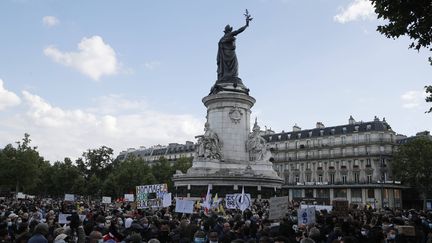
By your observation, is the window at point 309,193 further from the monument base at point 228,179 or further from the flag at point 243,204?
the flag at point 243,204

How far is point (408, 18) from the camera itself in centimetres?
1476

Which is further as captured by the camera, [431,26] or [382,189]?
[382,189]

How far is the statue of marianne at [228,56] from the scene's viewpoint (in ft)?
137

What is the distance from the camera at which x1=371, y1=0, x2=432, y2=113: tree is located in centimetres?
1431

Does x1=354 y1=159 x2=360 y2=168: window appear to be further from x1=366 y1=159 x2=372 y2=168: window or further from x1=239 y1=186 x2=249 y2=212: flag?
x1=239 y1=186 x2=249 y2=212: flag

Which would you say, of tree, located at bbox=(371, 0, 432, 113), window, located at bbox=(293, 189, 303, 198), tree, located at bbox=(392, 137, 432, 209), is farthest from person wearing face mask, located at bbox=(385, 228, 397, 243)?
window, located at bbox=(293, 189, 303, 198)

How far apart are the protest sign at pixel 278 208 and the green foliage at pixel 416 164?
62910mm

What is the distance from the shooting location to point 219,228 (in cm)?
1319

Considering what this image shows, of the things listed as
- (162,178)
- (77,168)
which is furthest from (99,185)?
(162,178)

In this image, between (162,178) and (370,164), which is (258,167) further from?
(370,164)

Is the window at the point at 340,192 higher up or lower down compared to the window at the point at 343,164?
lower down

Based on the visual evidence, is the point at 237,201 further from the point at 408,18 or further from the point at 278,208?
the point at 408,18

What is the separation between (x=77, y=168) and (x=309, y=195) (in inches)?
1833

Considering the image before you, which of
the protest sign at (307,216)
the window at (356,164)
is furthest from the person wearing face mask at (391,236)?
the window at (356,164)
